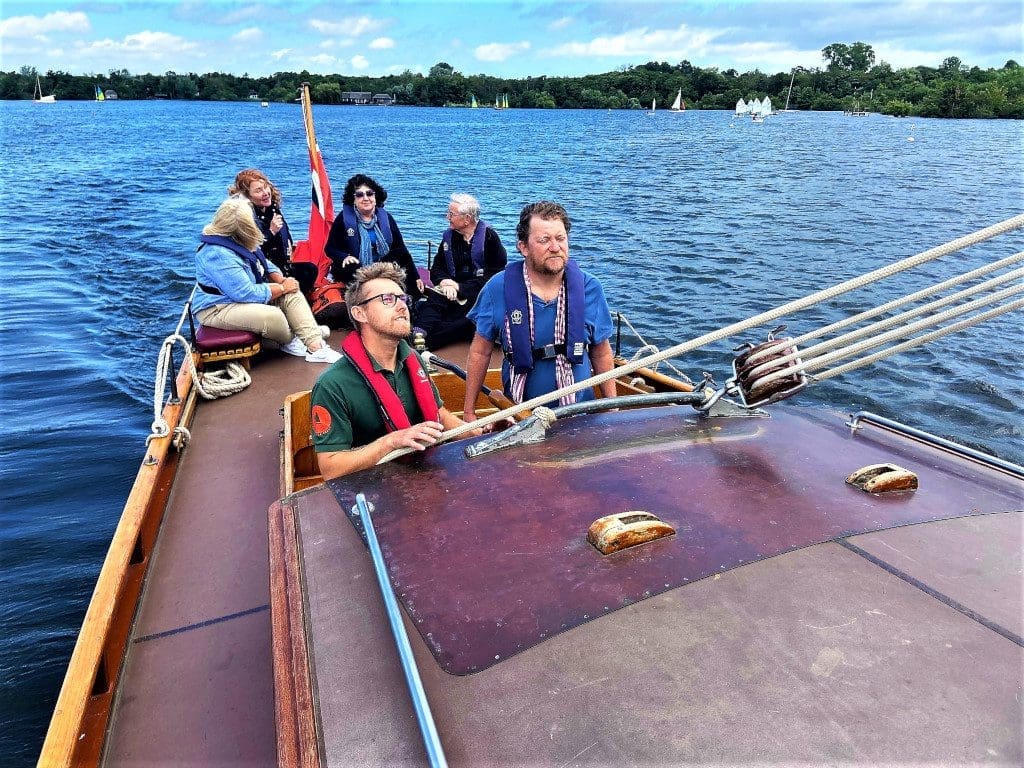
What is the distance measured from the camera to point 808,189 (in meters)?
24.7

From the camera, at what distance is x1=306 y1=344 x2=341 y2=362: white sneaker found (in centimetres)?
604

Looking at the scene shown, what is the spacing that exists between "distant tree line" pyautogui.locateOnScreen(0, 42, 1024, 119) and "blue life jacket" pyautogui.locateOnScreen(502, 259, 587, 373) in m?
106

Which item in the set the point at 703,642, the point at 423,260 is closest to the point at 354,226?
the point at 703,642

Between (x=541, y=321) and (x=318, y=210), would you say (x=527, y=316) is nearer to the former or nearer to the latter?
(x=541, y=321)

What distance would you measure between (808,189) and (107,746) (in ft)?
86.9

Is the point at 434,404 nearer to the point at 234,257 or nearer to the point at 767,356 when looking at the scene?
the point at 767,356

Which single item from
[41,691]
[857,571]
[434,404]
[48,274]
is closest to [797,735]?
[857,571]

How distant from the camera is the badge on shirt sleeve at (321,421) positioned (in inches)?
103

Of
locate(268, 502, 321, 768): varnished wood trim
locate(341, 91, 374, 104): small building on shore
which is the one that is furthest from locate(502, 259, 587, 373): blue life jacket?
locate(341, 91, 374, 104): small building on shore

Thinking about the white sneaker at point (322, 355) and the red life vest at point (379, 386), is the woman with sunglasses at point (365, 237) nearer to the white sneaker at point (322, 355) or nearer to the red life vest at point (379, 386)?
the white sneaker at point (322, 355)

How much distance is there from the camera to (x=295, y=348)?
618cm

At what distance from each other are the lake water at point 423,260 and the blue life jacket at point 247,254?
2.46 m

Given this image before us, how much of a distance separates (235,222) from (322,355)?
1.33m

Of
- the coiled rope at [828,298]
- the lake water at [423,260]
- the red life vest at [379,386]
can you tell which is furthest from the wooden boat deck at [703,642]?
the lake water at [423,260]
